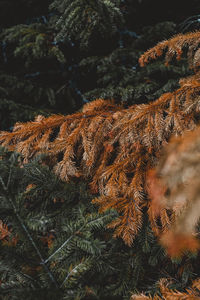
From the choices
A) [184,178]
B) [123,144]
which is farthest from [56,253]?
[123,144]

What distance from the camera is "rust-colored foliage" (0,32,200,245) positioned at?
4.73ft

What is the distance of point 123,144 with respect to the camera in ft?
5.23

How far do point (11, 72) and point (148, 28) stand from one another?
2.13 metres

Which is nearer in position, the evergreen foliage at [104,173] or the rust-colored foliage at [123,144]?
the evergreen foliage at [104,173]

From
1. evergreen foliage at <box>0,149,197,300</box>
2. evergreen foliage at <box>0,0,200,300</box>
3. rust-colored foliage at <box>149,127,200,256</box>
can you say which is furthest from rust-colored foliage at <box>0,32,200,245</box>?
rust-colored foliage at <box>149,127,200,256</box>

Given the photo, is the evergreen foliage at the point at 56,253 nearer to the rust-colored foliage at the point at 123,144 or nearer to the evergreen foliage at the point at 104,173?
the evergreen foliage at the point at 104,173

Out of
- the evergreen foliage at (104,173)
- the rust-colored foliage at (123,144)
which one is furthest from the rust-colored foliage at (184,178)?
the rust-colored foliage at (123,144)

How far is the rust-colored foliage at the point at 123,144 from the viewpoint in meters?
1.44

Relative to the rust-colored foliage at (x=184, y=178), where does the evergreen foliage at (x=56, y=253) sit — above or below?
below

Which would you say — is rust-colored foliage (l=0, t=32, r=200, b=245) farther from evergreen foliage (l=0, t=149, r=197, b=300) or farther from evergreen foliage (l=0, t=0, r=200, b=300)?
evergreen foliage (l=0, t=149, r=197, b=300)

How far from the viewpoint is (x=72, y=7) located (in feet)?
7.38

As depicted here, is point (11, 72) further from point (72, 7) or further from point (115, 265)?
point (115, 265)

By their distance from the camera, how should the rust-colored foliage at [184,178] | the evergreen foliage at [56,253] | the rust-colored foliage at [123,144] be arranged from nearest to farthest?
the rust-colored foliage at [184,178] < the evergreen foliage at [56,253] < the rust-colored foliage at [123,144]

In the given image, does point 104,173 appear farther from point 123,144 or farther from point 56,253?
point 56,253
